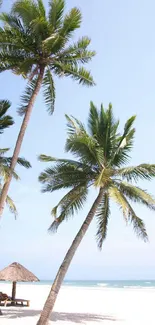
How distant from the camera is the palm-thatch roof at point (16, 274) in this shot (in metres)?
17.4

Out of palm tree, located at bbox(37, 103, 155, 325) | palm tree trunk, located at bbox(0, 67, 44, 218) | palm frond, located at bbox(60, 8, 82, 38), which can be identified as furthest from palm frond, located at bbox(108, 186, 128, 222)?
palm frond, located at bbox(60, 8, 82, 38)

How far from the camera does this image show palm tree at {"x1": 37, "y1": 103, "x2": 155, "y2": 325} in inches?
498

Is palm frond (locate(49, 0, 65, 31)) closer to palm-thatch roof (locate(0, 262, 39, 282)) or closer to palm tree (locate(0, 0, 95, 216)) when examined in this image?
palm tree (locate(0, 0, 95, 216))

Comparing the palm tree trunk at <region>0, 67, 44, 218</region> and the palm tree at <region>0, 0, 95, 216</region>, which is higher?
the palm tree at <region>0, 0, 95, 216</region>

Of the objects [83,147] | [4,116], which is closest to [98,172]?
[83,147]

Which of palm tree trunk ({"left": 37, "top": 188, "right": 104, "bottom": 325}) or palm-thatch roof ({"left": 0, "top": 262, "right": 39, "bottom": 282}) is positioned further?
palm-thatch roof ({"left": 0, "top": 262, "right": 39, "bottom": 282})

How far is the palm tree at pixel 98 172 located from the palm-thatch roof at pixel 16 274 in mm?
5384

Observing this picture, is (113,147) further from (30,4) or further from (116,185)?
(30,4)

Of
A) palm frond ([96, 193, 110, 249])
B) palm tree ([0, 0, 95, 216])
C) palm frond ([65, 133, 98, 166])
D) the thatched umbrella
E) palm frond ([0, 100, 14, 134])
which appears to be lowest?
the thatched umbrella

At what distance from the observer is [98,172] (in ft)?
43.7

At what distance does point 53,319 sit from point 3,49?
33.9 ft

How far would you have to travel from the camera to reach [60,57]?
13.6 m

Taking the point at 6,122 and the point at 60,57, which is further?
the point at 6,122

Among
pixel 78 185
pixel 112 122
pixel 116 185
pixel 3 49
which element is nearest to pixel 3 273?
pixel 78 185
